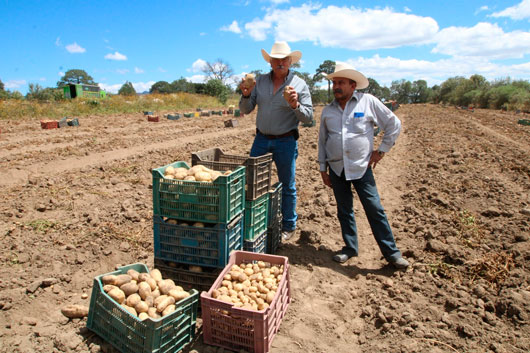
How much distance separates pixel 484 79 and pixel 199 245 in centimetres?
6174

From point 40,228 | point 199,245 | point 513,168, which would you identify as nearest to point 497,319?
point 199,245

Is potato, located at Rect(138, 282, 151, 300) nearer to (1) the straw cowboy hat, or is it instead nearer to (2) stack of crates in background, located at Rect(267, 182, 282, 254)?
(2) stack of crates in background, located at Rect(267, 182, 282, 254)

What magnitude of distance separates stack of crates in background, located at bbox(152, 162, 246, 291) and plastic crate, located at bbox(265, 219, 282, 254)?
857 mm

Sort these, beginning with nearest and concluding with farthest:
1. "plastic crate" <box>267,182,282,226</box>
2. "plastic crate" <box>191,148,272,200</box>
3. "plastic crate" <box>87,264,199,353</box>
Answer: "plastic crate" <box>87,264,199,353</box>
"plastic crate" <box>191,148,272,200</box>
"plastic crate" <box>267,182,282,226</box>

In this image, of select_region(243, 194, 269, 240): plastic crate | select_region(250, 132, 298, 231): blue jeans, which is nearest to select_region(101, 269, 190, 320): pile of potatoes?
select_region(243, 194, 269, 240): plastic crate

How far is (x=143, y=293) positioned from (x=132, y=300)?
0.30ft

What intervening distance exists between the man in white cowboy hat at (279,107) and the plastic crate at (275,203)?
0.15 meters

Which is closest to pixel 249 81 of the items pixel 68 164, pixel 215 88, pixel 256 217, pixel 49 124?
pixel 256 217

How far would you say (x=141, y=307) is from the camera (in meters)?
2.50

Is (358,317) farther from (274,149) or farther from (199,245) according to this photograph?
(274,149)

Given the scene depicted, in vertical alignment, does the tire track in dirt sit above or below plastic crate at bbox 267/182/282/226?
below

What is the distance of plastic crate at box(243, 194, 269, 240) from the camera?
133 inches

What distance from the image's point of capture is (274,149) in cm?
408

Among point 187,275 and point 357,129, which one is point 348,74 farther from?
point 187,275
